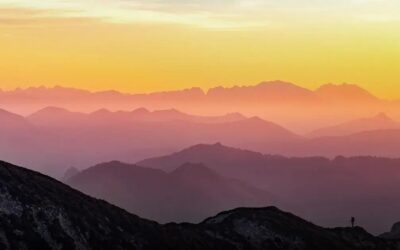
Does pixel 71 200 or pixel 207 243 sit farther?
pixel 207 243

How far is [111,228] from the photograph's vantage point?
4592 inches

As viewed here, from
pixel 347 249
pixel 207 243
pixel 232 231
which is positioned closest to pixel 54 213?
pixel 207 243

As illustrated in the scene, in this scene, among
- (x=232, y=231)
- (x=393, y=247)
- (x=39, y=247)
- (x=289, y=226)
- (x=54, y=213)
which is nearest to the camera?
(x=39, y=247)

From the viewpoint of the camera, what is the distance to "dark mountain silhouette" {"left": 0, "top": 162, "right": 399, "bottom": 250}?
10450 centimetres

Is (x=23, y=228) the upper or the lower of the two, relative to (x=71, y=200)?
lower

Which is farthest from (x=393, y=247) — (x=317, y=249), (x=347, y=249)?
(x=317, y=249)

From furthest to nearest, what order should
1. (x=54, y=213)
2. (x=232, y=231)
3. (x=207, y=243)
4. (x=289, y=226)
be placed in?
(x=289, y=226) → (x=232, y=231) → (x=207, y=243) → (x=54, y=213)

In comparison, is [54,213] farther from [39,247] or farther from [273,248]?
[273,248]

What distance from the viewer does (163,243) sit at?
395 feet

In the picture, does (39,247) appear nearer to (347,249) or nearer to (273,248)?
(273,248)

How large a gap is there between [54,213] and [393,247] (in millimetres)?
89210

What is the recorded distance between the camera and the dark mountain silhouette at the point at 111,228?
104 metres

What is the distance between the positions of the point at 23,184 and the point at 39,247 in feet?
57.4

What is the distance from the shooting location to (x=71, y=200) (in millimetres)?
119688
